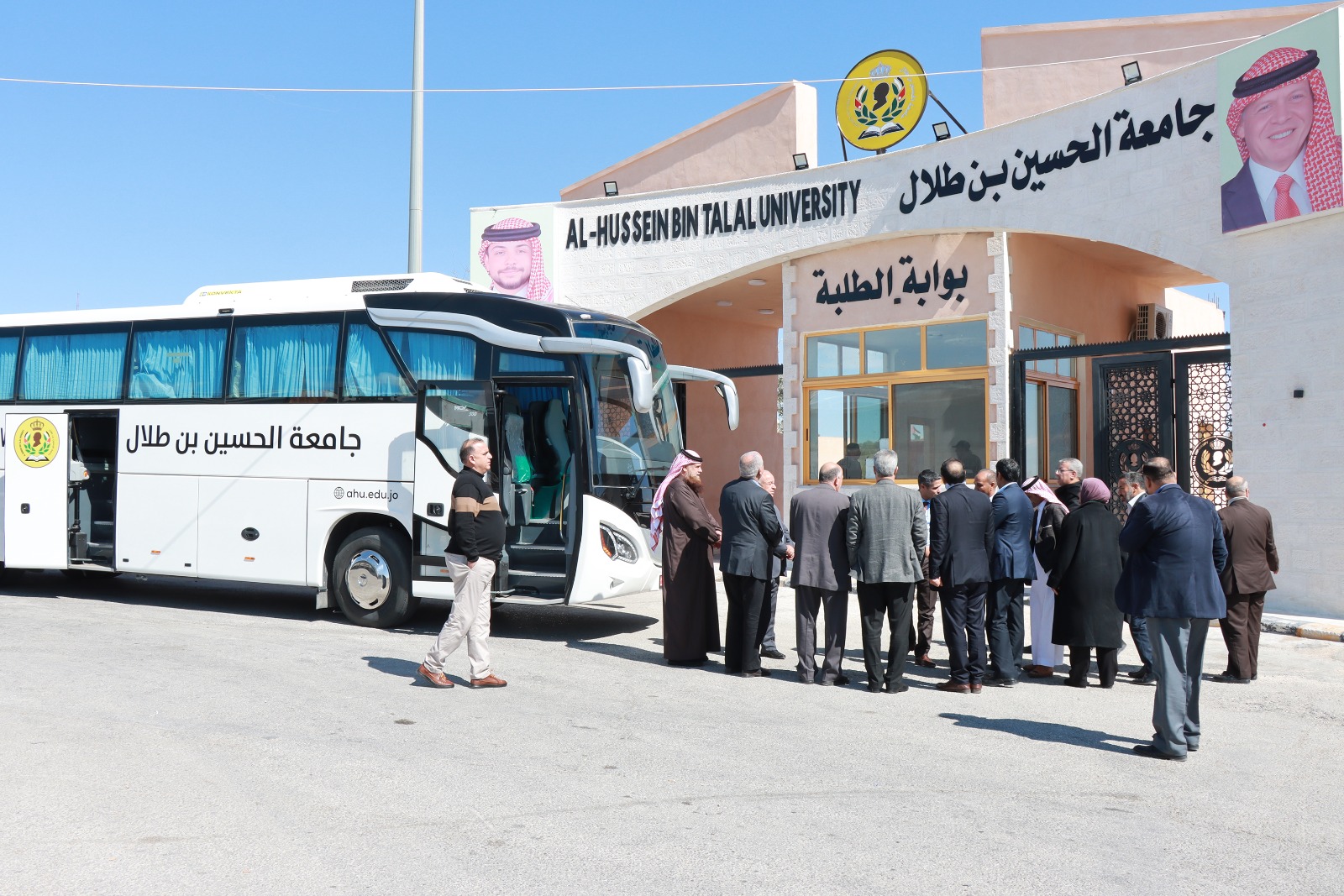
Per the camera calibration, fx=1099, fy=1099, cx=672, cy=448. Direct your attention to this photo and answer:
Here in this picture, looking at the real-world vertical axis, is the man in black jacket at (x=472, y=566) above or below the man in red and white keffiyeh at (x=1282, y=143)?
below

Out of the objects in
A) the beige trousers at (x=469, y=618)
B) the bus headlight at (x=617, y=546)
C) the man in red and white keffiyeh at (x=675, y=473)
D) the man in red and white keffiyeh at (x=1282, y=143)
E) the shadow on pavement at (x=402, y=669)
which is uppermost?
the man in red and white keffiyeh at (x=1282, y=143)

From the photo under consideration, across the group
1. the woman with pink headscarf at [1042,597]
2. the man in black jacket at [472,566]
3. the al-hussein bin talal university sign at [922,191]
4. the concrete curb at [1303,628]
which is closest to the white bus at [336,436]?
the man in black jacket at [472,566]

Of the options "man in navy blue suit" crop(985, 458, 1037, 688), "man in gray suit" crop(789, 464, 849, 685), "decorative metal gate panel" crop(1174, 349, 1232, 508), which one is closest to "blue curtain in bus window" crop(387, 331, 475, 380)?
"man in gray suit" crop(789, 464, 849, 685)

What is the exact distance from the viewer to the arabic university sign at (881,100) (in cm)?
1708

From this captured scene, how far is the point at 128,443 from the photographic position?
12.8 metres

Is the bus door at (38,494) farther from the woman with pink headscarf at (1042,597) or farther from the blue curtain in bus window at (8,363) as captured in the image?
the woman with pink headscarf at (1042,597)

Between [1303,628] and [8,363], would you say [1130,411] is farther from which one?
[8,363]

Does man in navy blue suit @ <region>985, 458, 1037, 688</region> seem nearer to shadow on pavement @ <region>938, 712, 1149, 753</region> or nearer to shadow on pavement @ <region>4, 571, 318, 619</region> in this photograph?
shadow on pavement @ <region>938, 712, 1149, 753</region>

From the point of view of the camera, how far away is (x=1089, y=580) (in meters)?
8.59

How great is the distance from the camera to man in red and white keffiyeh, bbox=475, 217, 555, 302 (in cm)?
2059

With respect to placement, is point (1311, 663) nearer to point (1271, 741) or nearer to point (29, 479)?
point (1271, 741)

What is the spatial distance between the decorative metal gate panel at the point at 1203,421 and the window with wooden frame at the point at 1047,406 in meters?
1.88

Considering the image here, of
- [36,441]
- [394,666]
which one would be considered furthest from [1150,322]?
[36,441]

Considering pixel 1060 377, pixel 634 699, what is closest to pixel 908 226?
pixel 1060 377
